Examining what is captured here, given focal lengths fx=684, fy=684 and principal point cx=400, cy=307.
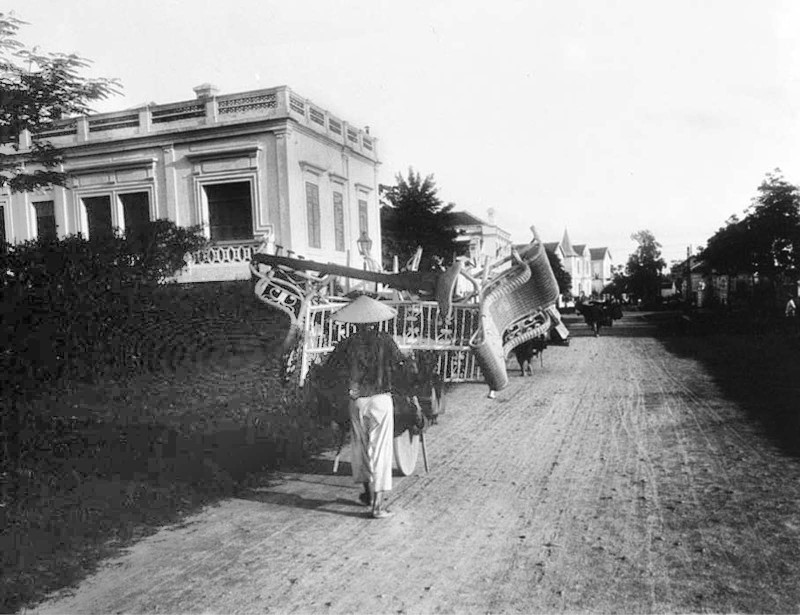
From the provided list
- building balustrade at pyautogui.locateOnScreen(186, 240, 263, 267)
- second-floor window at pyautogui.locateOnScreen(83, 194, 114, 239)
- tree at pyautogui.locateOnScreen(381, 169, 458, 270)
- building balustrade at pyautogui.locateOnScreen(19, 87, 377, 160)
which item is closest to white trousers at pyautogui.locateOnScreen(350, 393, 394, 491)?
building balustrade at pyautogui.locateOnScreen(186, 240, 263, 267)

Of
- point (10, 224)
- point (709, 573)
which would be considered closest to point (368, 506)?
point (709, 573)

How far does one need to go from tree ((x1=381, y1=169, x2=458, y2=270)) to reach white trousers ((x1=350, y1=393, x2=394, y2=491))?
3048cm

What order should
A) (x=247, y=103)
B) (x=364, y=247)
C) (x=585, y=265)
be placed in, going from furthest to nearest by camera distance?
(x=585, y=265)
(x=247, y=103)
(x=364, y=247)

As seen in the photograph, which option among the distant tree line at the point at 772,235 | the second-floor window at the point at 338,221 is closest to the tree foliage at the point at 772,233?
the distant tree line at the point at 772,235

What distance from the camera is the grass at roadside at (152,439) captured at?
215 inches

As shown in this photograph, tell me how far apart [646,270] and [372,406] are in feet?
264

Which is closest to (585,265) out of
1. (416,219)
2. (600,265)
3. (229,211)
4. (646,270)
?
(600,265)

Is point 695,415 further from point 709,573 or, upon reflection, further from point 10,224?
point 10,224

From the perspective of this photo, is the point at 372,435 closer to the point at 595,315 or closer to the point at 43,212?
the point at 43,212

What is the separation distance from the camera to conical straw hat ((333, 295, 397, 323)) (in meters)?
6.36

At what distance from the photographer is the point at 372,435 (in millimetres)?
6145

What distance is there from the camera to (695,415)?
1061 cm

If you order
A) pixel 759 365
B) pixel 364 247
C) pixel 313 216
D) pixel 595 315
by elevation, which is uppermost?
pixel 313 216

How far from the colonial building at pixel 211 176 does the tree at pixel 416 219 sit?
1588cm
